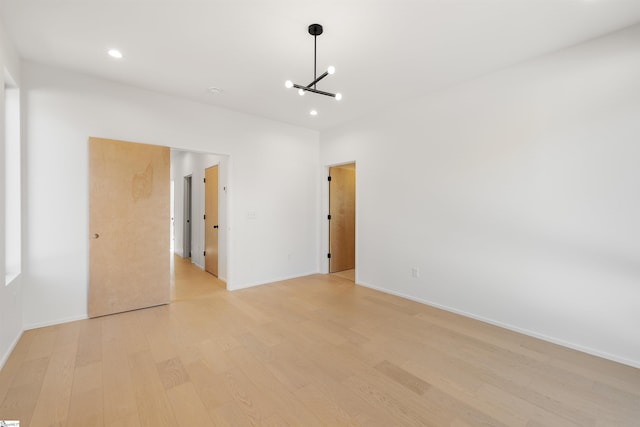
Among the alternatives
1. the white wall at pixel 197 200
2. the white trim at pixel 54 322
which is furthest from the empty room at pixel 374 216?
the white wall at pixel 197 200

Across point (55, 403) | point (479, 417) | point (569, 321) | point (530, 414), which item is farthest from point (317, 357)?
point (569, 321)

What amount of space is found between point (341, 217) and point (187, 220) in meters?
4.03

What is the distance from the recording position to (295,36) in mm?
2492

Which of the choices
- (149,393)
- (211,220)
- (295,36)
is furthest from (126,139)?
(149,393)

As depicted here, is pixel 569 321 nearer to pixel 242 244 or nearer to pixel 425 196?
pixel 425 196

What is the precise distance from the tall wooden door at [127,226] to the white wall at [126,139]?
0.11 meters

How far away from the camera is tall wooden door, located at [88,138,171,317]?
3264 millimetres

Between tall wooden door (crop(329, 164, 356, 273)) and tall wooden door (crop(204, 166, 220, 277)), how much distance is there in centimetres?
224

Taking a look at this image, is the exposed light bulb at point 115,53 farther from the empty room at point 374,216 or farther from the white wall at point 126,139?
the white wall at point 126,139

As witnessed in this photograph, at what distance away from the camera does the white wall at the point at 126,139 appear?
2.97m

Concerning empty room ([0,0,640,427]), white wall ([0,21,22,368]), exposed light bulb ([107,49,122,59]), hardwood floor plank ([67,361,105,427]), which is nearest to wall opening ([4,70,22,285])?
empty room ([0,0,640,427])

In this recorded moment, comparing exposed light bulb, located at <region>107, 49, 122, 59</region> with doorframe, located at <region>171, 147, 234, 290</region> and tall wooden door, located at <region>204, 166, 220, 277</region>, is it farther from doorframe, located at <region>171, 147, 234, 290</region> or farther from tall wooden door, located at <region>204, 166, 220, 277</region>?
tall wooden door, located at <region>204, 166, 220, 277</region>

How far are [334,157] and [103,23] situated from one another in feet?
12.0

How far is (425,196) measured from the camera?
12.5 ft
